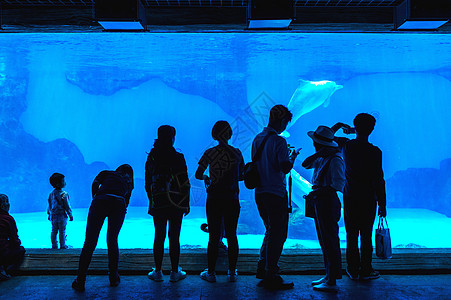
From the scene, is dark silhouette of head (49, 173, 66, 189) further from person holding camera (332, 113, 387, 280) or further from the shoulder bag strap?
person holding camera (332, 113, 387, 280)

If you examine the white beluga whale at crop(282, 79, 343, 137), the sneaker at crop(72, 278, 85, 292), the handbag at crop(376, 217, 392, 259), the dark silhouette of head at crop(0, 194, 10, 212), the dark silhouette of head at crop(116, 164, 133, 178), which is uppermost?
the white beluga whale at crop(282, 79, 343, 137)

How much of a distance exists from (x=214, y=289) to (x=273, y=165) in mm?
1365

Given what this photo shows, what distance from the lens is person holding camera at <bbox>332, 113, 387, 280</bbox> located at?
4531 millimetres

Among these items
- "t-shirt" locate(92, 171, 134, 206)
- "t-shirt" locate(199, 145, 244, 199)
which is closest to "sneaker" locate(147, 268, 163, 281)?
"t-shirt" locate(92, 171, 134, 206)

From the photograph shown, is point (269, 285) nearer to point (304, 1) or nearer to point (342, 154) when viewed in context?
point (342, 154)

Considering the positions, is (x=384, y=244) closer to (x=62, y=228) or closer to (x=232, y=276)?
(x=232, y=276)

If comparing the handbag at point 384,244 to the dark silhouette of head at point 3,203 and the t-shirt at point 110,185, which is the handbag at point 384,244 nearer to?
the t-shirt at point 110,185

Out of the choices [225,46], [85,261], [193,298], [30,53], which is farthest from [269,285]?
[30,53]

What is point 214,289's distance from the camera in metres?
4.20

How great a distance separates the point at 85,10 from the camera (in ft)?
19.6

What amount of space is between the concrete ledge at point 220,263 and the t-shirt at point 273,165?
109cm

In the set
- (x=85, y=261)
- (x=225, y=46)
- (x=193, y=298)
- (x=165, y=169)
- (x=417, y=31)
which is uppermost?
(x=225, y=46)

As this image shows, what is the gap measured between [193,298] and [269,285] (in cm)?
80

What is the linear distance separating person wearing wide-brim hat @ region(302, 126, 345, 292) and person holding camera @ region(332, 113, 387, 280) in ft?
1.04
